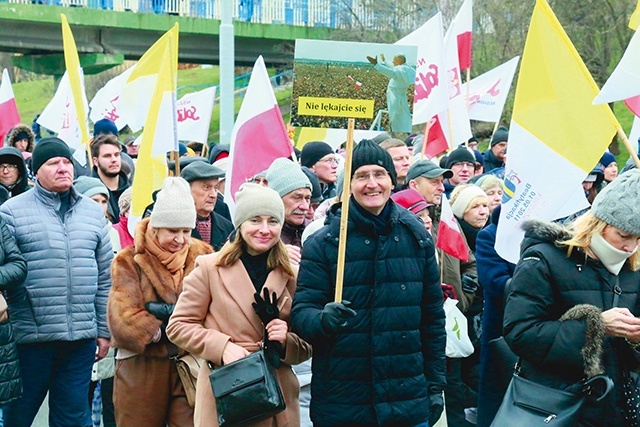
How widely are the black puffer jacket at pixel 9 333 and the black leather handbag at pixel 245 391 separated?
69.7 inches

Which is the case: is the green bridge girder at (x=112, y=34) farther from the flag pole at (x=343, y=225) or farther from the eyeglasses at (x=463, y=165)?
the flag pole at (x=343, y=225)

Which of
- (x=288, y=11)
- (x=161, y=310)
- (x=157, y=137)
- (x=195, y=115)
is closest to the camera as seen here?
(x=161, y=310)

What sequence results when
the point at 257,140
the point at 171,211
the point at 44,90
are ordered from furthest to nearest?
the point at 44,90 → the point at 257,140 → the point at 171,211

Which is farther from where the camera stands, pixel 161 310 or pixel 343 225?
pixel 161 310

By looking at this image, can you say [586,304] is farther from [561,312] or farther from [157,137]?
[157,137]

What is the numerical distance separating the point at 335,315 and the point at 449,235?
2.99 m

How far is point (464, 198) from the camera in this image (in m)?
8.44

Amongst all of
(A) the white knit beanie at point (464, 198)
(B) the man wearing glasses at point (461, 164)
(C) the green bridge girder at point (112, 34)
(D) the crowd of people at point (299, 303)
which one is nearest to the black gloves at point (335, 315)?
(D) the crowd of people at point (299, 303)

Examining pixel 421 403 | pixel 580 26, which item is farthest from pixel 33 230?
pixel 580 26

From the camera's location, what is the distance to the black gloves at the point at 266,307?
→ 5.28 m

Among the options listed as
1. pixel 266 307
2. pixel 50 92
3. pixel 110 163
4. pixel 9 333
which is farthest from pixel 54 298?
pixel 50 92

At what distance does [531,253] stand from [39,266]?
10.6 ft

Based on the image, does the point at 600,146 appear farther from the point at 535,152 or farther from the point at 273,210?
the point at 273,210

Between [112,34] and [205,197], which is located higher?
[112,34]
